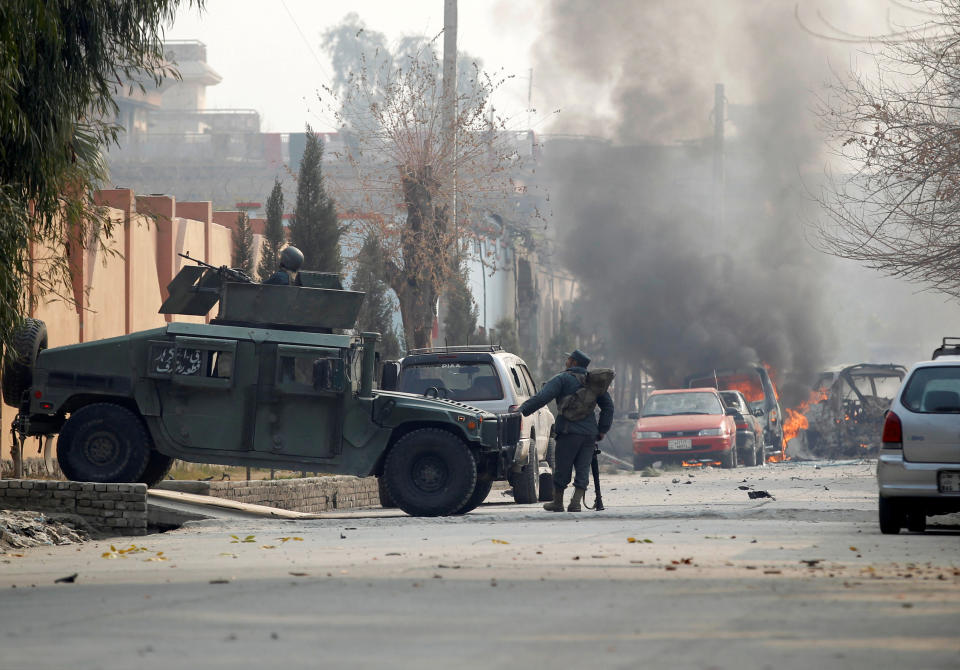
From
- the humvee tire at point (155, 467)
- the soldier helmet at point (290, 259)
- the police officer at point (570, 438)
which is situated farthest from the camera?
the soldier helmet at point (290, 259)

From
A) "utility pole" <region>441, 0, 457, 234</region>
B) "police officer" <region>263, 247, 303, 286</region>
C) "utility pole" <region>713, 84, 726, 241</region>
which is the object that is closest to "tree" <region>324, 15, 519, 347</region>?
"utility pole" <region>441, 0, 457, 234</region>

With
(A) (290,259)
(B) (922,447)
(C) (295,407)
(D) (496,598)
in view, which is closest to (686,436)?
(A) (290,259)

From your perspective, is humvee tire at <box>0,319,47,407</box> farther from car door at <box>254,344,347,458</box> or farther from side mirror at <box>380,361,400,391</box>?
side mirror at <box>380,361,400,391</box>

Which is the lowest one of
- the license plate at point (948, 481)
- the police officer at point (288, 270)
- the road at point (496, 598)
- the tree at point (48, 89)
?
the road at point (496, 598)

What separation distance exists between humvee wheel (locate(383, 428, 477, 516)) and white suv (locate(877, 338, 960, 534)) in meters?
4.03

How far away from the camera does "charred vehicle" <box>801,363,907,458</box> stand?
33531mm

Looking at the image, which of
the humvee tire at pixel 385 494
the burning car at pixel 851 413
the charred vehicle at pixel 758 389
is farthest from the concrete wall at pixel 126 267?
the burning car at pixel 851 413

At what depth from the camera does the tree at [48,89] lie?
10023mm

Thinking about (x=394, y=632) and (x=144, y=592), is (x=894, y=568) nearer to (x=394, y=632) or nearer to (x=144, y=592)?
(x=394, y=632)

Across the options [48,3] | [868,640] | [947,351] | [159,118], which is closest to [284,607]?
[868,640]

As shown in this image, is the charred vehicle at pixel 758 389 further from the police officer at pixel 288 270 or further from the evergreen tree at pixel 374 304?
the police officer at pixel 288 270

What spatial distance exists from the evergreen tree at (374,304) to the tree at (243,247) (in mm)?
2786

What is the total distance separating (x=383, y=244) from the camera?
27.0 meters

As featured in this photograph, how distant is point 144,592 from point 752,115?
42606mm
